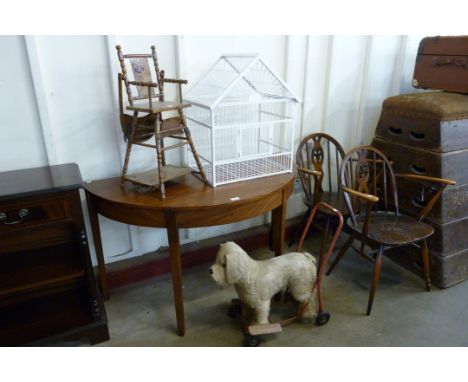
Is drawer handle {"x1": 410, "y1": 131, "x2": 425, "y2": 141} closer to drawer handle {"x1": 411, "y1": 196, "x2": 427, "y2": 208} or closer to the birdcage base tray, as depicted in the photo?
drawer handle {"x1": 411, "y1": 196, "x2": 427, "y2": 208}

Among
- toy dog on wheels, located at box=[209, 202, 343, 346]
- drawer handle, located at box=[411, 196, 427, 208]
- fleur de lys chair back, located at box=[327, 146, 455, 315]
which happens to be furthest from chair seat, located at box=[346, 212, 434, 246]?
toy dog on wheels, located at box=[209, 202, 343, 346]

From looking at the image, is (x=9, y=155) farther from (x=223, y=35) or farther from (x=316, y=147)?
(x=316, y=147)

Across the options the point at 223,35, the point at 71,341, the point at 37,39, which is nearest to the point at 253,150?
the point at 223,35

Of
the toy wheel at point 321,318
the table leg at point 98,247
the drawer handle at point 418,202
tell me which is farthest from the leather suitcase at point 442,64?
the table leg at point 98,247

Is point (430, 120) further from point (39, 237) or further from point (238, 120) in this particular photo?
point (39, 237)

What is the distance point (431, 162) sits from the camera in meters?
2.25

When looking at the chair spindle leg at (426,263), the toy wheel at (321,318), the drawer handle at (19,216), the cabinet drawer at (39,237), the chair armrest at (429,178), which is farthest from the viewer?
the chair spindle leg at (426,263)

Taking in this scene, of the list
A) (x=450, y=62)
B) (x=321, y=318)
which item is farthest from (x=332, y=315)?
(x=450, y=62)

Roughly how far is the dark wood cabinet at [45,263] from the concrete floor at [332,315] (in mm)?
237

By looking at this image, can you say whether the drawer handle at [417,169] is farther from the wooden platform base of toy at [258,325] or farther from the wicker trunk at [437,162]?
the wooden platform base of toy at [258,325]

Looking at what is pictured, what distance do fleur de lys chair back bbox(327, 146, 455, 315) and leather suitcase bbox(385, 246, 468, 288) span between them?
A: 0.07 metres

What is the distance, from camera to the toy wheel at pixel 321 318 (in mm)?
2031

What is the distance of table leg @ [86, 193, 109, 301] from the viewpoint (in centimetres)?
195

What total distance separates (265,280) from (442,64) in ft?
6.41
